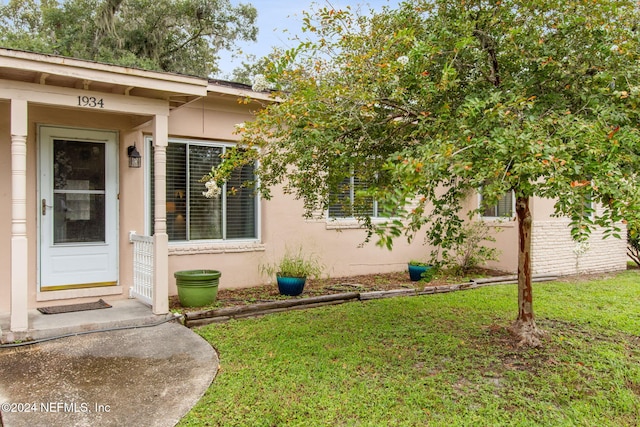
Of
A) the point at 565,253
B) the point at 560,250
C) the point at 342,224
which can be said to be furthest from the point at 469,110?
the point at 565,253

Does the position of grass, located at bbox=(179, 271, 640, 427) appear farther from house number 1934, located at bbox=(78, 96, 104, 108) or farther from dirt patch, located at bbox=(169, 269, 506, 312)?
house number 1934, located at bbox=(78, 96, 104, 108)

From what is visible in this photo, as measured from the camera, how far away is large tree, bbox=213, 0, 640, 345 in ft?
9.40

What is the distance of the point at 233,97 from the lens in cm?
688

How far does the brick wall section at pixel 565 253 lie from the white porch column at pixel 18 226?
8.38 m

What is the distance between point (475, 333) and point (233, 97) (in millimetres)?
4733

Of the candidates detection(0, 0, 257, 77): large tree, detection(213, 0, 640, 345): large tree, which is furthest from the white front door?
detection(0, 0, 257, 77): large tree

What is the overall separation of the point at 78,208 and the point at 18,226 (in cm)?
130

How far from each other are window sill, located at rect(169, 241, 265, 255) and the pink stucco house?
0.02 meters

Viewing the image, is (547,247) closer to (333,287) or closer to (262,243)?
(333,287)

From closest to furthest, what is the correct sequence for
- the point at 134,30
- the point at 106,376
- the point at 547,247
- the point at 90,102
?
the point at 106,376 < the point at 90,102 < the point at 547,247 < the point at 134,30

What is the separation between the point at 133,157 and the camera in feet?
20.3

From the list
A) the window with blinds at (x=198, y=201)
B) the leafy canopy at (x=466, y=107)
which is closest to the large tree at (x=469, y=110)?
the leafy canopy at (x=466, y=107)

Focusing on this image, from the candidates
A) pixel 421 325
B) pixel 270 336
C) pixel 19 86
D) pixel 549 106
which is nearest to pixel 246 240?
pixel 270 336

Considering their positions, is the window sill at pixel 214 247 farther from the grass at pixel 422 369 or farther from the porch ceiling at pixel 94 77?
the porch ceiling at pixel 94 77
